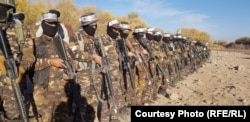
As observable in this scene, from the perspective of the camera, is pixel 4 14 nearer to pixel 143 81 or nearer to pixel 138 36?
pixel 143 81

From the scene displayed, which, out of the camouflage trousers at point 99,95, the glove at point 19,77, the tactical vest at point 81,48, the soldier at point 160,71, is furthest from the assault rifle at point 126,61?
the glove at point 19,77

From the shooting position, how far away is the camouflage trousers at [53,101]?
5.18 meters

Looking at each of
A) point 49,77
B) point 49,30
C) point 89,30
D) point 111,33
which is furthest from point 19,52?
point 111,33

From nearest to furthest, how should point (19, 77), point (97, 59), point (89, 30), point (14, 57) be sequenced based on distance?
1. point (19, 77)
2. point (14, 57)
3. point (97, 59)
4. point (89, 30)

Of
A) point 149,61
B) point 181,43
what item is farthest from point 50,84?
point 181,43

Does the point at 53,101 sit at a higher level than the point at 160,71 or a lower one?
higher

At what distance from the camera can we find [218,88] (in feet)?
40.6

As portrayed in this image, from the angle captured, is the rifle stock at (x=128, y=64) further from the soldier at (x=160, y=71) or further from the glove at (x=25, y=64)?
the glove at (x=25, y=64)

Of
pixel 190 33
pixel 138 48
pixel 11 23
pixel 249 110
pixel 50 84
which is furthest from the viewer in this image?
pixel 190 33

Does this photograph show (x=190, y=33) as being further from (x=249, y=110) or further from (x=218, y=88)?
(x=249, y=110)

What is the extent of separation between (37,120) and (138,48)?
4.34 meters

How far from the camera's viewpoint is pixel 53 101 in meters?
5.24

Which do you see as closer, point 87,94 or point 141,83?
point 87,94

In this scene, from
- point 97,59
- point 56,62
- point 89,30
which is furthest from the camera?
point 89,30
